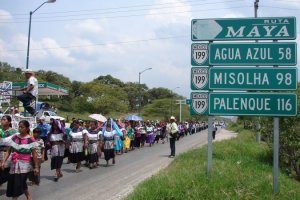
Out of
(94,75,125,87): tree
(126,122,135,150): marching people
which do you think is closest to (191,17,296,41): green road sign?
(126,122,135,150): marching people

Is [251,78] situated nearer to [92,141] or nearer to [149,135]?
[92,141]

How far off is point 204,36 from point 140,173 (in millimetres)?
6864

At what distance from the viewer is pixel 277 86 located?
8875 mm

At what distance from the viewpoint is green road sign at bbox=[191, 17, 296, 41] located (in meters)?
8.92

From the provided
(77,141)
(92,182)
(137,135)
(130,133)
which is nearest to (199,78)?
(92,182)

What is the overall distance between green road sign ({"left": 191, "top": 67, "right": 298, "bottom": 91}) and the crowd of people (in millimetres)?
3976

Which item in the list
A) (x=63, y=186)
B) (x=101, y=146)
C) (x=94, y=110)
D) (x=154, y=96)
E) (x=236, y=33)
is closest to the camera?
(x=236, y=33)

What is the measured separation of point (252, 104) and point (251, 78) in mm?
535

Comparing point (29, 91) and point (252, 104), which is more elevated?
point (29, 91)

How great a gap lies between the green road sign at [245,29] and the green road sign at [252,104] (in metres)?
1.20

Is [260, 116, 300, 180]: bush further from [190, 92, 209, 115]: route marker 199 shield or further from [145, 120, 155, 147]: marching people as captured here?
[145, 120, 155, 147]: marching people

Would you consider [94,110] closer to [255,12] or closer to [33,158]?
[255,12]

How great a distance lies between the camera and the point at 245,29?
364 inches

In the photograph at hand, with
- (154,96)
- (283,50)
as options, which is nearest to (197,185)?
(283,50)
